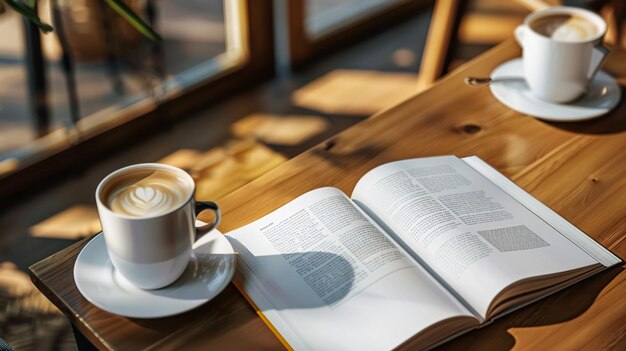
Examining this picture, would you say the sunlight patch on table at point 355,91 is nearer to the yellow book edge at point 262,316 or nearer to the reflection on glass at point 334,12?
the reflection on glass at point 334,12

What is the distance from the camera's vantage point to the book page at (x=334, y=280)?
2.62ft

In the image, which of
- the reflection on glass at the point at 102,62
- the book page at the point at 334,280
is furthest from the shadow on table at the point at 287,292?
the reflection on glass at the point at 102,62

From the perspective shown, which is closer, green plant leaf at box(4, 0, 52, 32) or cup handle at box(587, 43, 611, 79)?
green plant leaf at box(4, 0, 52, 32)

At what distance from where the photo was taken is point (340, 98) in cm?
212

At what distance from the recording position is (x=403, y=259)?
0.88m

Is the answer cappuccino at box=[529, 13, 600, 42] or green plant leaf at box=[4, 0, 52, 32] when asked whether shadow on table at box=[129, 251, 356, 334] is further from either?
cappuccino at box=[529, 13, 600, 42]

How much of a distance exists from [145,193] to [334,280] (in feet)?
0.75

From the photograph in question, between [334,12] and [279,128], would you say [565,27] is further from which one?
[334,12]

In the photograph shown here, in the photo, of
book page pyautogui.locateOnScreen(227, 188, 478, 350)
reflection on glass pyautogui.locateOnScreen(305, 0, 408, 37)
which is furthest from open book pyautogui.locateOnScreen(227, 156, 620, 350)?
reflection on glass pyautogui.locateOnScreen(305, 0, 408, 37)

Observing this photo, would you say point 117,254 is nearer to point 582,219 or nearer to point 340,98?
point 582,219

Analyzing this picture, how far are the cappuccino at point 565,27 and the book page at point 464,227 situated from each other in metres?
0.31

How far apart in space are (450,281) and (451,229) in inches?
2.9

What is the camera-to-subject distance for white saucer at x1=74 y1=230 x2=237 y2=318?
82 cm

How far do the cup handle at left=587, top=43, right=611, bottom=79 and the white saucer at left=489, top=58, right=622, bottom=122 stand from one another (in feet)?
0.19
